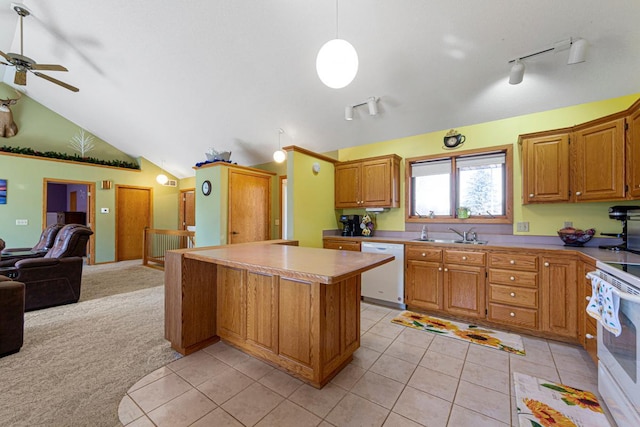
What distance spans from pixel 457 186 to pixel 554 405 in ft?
8.46

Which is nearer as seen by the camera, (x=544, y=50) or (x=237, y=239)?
(x=544, y=50)

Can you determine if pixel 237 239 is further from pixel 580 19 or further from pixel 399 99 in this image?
pixel 580 19

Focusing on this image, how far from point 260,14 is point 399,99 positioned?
6.16ft

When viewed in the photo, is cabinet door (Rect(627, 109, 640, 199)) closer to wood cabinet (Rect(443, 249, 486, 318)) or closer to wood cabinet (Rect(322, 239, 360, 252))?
wood cabinet (Rect(443, 249, 486, 318))

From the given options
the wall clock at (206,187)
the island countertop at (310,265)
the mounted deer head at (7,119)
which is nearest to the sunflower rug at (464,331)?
the island countertop at (310,265)

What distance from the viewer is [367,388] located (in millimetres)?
1843

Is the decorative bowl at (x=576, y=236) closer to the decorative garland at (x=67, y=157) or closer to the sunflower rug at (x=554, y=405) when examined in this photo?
the sunflower rug at (x=554, y=405)

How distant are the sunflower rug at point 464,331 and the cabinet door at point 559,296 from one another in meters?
0.36

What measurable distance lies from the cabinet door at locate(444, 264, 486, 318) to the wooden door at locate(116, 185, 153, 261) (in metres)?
7.79

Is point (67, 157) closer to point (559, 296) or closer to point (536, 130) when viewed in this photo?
point (536, 130)

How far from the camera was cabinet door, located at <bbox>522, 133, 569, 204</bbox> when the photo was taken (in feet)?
8.87

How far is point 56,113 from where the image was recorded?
6094 mm

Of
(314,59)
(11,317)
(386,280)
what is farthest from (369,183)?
(11,317)

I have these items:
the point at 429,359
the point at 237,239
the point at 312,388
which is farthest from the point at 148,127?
the point at 429,359
